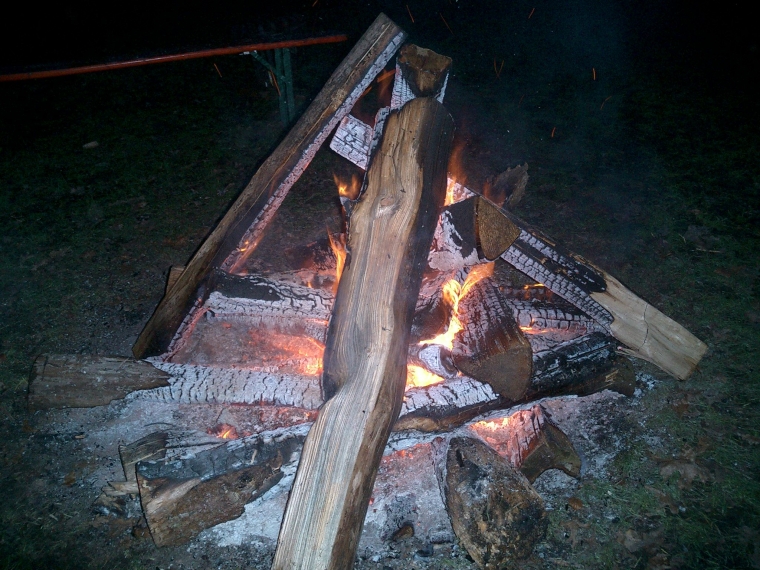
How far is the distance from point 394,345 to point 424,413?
0.54 meters

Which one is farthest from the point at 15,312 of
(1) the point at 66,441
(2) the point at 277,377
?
(2) the point at 277,377

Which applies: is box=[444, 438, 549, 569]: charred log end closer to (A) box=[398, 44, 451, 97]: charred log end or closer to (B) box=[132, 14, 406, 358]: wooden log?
(B) box=[132, 14, 406, 358]: wooden log

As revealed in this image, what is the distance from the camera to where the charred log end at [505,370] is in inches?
86.2

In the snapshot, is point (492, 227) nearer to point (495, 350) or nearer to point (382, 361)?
point (495, 350)

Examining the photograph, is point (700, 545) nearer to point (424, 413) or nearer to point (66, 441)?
point (424, 413)

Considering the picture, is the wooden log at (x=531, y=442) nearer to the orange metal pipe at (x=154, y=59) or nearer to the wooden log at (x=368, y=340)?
the wooden log at (x=368, y=340)

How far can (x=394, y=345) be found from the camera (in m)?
1.88

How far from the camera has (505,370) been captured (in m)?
2.24

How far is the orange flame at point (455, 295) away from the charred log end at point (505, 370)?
0.75ft

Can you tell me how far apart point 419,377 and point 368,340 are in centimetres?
81

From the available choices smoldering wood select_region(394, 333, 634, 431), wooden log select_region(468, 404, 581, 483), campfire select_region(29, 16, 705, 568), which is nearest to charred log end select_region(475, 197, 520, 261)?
campfire select_region(29, 16, 705, 568)

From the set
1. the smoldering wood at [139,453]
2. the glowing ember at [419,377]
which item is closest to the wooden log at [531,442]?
the glowing ember at [419,377]

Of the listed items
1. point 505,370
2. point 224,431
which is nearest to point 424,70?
point 505,370

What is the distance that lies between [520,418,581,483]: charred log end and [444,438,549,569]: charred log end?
0.55 ft
